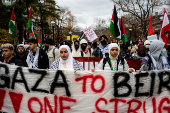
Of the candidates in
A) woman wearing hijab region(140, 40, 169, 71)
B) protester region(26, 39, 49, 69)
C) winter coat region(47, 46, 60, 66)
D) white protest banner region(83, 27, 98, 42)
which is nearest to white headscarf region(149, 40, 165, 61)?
woman wearing hijab region(140, 40, 169, 71)

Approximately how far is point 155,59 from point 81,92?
167 cm

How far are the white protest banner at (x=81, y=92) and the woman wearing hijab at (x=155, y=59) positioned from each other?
48cm

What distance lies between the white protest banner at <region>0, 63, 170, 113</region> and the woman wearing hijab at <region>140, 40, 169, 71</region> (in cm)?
48

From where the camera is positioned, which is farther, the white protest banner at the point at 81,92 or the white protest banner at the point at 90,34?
the white protest banner at the point at 90,34

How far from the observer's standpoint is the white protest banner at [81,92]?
3.04m

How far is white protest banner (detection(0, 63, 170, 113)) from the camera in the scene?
304cm

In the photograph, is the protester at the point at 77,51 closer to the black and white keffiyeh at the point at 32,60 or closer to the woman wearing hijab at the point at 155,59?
the black and white keffiyeh at the point at 32,60

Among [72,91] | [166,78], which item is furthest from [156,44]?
[72,91]

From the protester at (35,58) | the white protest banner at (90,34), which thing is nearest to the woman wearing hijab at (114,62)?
the protester at (35,58)

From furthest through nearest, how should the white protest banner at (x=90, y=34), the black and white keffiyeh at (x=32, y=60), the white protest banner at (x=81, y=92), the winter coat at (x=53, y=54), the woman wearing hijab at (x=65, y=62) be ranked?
the white protest banner at (x=90, y=34) < the winter coat at (x=53, y=54) < the black and white keffiyeh at (x=32, y=60) < the woman wearing hijab at (x=65, y=62) < the white protest banner at (x=81, y=92)

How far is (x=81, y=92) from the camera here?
10.2 ft

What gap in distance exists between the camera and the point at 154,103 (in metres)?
3.07

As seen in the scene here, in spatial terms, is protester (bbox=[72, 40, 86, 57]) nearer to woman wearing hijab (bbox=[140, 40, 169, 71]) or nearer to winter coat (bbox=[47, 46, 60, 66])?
winter coat (bbox=[47, 46, 60, 66])

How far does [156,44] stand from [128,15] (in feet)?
82.0
